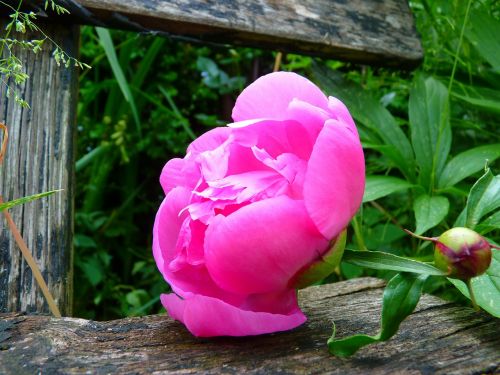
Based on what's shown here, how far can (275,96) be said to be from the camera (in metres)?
0.59

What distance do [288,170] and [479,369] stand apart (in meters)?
0.23

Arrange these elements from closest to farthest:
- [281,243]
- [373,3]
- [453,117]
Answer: [281,243], [373,3], [453,117]

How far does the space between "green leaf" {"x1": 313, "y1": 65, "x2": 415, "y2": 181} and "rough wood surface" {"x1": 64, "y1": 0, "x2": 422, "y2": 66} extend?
2.4 inches

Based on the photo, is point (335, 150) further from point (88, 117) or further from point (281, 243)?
point (88, 117)

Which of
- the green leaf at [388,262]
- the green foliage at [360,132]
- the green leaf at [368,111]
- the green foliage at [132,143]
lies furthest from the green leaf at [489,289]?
the green foliage at [132,143]

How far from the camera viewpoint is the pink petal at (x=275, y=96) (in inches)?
22.7

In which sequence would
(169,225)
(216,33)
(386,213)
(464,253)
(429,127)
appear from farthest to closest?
(386,213) → (429,127) → (216,33) → (169,225) → (464,253)

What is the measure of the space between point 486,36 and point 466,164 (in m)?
0.26

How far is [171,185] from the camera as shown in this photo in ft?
2.06

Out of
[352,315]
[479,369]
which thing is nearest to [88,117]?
[352,315]

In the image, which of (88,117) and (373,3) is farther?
(88,117)

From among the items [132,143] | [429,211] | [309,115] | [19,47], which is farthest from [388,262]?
[132,143]

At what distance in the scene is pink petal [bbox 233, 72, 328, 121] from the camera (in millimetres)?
578

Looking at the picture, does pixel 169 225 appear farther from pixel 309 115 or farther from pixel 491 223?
pixel 491 223
